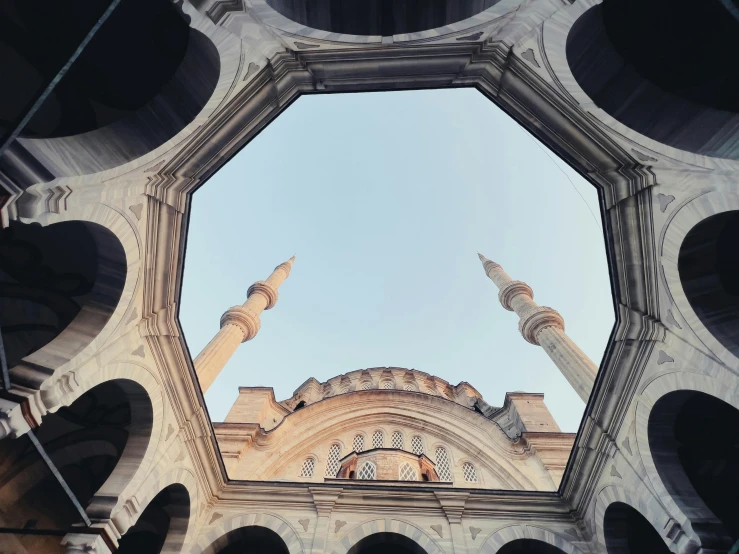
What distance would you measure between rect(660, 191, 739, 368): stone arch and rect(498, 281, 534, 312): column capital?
1722 centimetres

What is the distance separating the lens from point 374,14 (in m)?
9.02

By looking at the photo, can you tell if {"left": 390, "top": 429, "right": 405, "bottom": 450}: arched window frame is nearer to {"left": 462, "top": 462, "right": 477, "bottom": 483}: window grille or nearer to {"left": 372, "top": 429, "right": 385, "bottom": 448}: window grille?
{"left": 372, "top": 429, "right": 385, "bottom": 448}: window grille

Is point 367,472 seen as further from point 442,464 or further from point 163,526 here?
point 163,526

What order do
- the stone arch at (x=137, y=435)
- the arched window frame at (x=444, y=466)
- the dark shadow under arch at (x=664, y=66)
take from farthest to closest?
the arched window frame at (x=444, y=466), the dark shadow under arch at (x=664, y=66), the stone arch at (x=137, y=435)

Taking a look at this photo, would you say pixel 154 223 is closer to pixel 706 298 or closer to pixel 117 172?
pixel 117 172

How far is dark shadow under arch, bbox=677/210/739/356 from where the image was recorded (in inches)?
264

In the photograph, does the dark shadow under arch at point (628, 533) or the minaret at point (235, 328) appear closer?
the dark shadow under arch at point (628, 533)

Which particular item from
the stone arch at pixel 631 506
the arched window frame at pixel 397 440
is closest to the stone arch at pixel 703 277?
the stone arch at pixel 631 506

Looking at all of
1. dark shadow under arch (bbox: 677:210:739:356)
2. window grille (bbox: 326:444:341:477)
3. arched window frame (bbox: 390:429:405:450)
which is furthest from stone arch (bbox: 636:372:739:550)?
arched window frame (bbox: 390:429:405:450)

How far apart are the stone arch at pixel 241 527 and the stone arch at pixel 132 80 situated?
822 centimetres

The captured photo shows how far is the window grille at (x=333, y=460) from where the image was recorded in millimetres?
15936

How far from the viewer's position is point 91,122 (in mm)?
8625

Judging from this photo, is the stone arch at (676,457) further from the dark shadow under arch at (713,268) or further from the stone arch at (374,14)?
the stone arch at (374,14)

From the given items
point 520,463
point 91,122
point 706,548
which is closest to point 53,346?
point 91,122
